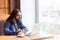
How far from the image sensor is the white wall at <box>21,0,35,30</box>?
3.51 m

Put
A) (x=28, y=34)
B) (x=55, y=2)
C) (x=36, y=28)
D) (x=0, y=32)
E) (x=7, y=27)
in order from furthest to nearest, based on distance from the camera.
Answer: (x=55, y=2) < (x=0, y=32) < (x=7, y=27) < (x=28, y=34) < (x=36, y=28)

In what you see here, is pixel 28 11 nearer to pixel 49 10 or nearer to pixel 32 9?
pixel 32 9

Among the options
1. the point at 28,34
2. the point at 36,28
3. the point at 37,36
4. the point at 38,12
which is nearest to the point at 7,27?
the point at 28,34

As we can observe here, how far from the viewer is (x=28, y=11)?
354cm

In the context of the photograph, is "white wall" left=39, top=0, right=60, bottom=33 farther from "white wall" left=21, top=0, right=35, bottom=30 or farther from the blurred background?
"white wall" left=21, top=0, right=35, bottom=30

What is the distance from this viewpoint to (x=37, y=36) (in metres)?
1.70

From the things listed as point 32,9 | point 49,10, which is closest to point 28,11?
point 32,9

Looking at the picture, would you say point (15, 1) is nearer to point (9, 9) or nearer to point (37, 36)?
point (9, 9)

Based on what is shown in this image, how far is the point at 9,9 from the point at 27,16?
46 centimetres

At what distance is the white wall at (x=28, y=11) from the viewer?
11.5ft

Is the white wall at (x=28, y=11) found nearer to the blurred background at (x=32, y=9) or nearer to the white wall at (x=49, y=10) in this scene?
the blurred background at (x=32, y=9)

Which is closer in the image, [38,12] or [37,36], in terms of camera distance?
[37,36]

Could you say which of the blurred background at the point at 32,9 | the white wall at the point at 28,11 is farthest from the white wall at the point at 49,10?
the white wall at the point at 28,11

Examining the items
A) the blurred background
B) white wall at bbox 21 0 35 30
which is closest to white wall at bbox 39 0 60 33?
the blurred background
